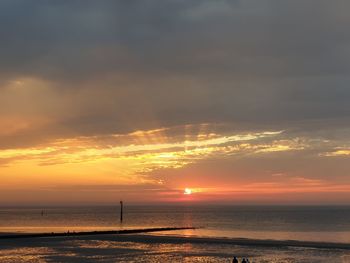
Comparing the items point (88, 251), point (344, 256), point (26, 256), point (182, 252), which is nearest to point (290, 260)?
point (344, 256)

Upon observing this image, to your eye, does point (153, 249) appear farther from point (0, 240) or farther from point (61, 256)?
point (0, 240)

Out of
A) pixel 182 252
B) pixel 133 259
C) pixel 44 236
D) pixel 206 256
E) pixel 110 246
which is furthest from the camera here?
pixel 44 236

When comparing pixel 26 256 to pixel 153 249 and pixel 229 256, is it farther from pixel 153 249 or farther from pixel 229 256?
pixel 229 256

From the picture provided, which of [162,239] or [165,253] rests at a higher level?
[162,239]

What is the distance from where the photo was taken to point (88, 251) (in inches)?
2299

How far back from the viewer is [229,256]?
54.0 m

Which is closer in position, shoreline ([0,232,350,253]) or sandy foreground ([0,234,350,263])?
sandy foreground ([0,234,350,263])

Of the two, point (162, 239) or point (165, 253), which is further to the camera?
point (162, 239)

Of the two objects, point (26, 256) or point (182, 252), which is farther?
point (182, 252)

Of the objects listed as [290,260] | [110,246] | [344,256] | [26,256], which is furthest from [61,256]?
[344,256]

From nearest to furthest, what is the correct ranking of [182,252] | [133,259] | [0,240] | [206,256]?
[133,259] < [206,256] < [182,252] < [0,240]

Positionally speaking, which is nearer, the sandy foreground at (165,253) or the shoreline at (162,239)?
the sandy foreground at (165,253)

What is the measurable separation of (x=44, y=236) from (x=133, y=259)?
39.1 meters

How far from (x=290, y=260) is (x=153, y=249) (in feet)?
59.5
